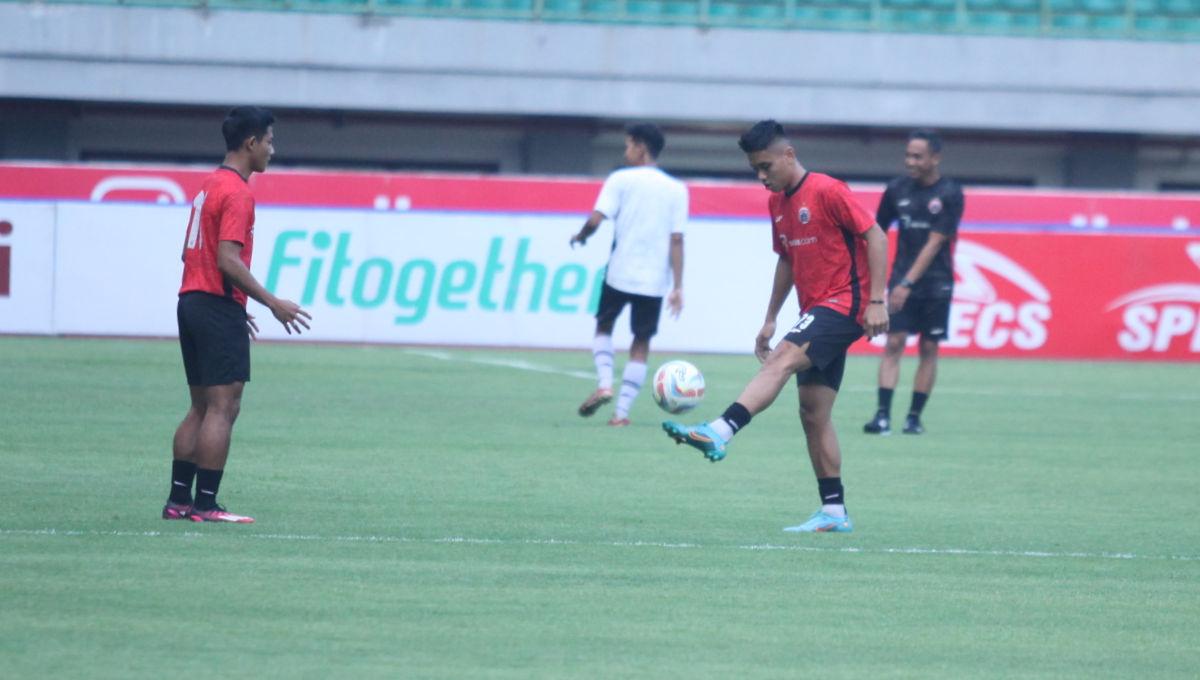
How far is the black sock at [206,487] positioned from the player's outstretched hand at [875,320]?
2.88 m

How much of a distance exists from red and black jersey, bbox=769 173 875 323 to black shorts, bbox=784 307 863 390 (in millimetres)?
59

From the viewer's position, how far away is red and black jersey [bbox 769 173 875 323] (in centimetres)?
812

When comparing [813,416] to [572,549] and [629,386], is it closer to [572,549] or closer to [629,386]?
[572,549]

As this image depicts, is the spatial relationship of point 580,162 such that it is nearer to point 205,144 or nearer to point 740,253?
point 205,144

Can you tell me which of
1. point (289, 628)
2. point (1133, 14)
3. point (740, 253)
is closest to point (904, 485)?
point (289, 628)

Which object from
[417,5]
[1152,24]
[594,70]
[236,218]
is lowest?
[594,70]

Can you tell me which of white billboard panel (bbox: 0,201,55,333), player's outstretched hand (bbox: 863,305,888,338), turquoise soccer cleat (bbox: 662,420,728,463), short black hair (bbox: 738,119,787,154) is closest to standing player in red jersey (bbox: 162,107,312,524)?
turquoise soccer cleat (bbox: 662,420,728,463)

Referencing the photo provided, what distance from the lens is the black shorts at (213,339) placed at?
773 cm

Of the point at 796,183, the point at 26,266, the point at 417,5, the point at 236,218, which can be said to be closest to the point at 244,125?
the point at 236,218

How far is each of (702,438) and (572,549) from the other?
704 millimetres

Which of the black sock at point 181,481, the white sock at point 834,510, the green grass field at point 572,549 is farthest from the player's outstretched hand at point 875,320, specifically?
the black sock at point 181,481

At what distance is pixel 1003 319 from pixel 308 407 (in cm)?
1007

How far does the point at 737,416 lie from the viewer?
7.84m

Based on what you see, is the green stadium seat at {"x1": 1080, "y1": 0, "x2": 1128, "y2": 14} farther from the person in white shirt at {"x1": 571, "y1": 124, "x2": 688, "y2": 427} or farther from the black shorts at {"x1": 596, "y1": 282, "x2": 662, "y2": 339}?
the black shorts at {"x1": 596, "y1": 282, "x2": 662, "y2": 339}
